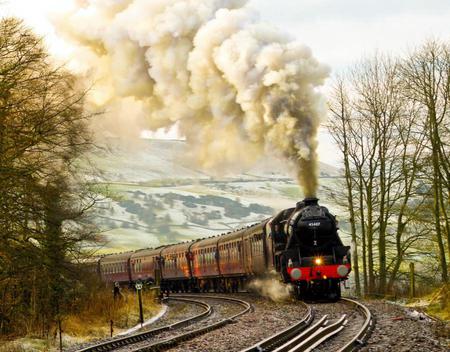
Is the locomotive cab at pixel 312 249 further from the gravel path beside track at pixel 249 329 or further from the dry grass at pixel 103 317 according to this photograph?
the dry grass at pixel 103 317

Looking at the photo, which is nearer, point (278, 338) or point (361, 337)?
point (361, 337)

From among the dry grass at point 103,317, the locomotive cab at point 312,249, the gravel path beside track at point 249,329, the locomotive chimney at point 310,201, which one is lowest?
the gravel path beside track at point 249,329

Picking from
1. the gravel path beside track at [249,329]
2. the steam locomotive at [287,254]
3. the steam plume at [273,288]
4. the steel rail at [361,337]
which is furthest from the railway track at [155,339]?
the steam plume at [273,288]

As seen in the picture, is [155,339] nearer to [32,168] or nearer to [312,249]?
[32,168]

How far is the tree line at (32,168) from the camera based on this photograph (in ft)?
52.9

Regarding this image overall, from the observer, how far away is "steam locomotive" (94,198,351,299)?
23859 mm

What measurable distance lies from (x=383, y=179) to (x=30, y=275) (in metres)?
19.8

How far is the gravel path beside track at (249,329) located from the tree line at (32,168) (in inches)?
157

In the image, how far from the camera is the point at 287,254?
24.0 metres

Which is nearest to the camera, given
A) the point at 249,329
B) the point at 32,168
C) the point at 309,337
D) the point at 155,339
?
the point at 309,337

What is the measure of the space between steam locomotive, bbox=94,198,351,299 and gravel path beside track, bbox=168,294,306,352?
1.32 meters

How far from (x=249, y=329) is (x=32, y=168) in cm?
623

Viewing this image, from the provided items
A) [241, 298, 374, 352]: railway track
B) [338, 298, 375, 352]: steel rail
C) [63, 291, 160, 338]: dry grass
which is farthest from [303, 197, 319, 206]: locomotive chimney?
[338, 298, 375, 352]: steel rail

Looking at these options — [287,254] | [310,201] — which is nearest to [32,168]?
[287,254]
